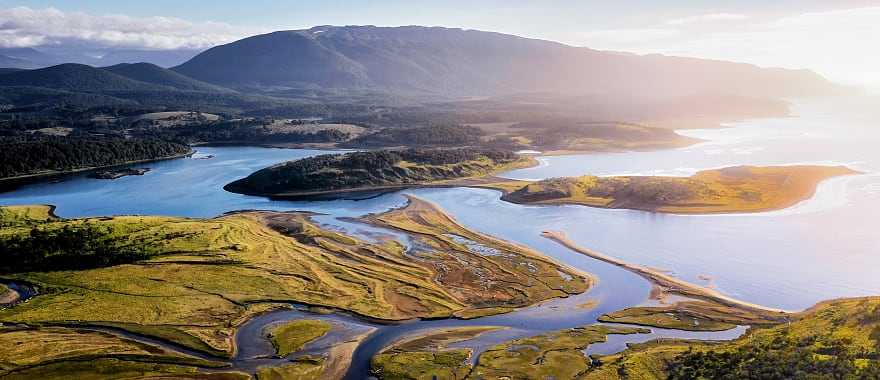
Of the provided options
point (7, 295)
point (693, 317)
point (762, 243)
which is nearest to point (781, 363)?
point (693, 317)

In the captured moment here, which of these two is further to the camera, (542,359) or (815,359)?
(542,359)

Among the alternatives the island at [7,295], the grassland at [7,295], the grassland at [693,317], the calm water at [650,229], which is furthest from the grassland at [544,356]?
the grassland at [7,295]

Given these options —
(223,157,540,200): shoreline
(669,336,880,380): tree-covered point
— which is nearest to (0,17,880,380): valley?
(669,336,880,380): tree-covered point

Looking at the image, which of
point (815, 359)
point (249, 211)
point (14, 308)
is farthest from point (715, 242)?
point (14, 308)

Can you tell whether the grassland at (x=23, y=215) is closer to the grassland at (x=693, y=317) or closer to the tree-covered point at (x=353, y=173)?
the tree-covered point at (x=353, y=173)

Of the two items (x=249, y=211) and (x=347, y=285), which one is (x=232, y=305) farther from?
(x=249, y=211)

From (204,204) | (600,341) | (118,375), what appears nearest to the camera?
(118,375)

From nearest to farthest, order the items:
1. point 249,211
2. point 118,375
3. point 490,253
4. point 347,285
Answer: point 118,375 → point 347,285 → point 490,253 → point 249,211

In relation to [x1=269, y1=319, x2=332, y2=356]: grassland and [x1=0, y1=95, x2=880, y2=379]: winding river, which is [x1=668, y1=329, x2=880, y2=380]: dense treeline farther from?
[x1=269, y1=319, x2=332, y2=356]: grassland
